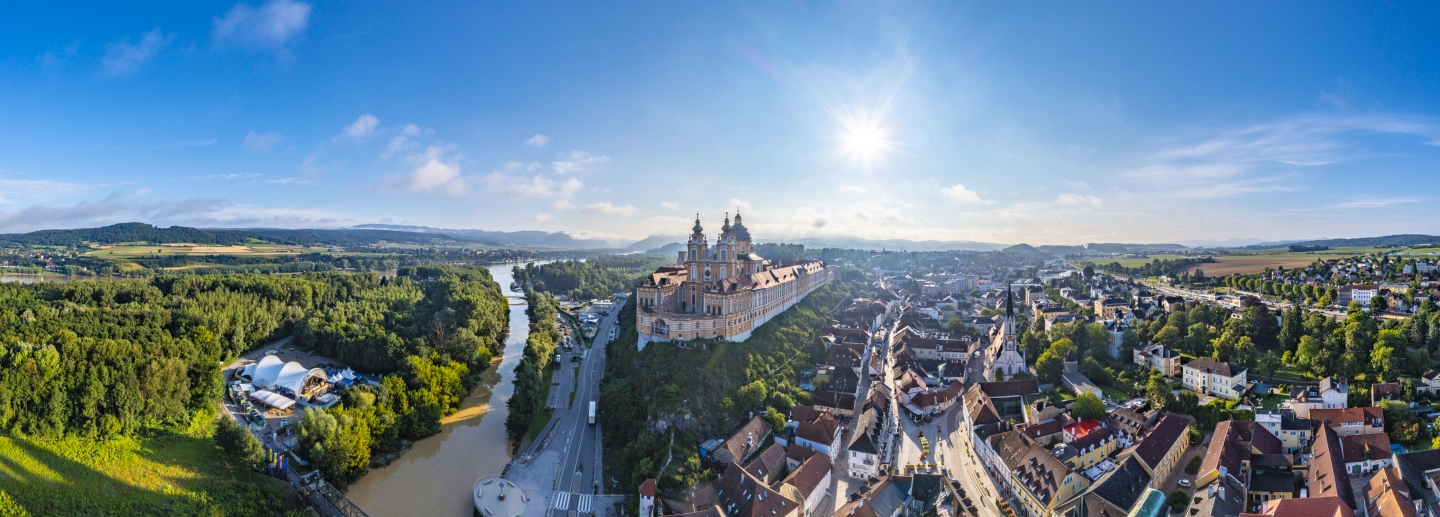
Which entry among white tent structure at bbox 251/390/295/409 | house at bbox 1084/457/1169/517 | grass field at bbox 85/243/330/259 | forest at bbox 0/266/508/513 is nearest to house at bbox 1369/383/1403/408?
house at bbox 1084/457/1169/517

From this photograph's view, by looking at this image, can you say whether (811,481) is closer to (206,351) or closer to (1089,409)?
(1089,409)

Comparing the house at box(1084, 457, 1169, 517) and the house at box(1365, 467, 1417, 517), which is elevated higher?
the house at box(1365, 467, 1417, 517)

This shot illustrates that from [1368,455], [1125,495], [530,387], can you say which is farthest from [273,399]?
[1368,455]

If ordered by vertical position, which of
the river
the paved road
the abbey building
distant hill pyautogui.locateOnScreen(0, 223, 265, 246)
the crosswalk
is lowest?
the river

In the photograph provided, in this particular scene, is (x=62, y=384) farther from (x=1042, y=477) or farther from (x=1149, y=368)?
(x=1149, y=368)

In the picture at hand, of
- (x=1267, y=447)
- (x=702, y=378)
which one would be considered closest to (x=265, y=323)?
(x=702, y=378)

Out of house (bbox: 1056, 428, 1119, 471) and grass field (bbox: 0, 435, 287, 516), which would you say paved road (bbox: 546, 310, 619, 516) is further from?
house (bbox: 1056, 428, 1119, 471)

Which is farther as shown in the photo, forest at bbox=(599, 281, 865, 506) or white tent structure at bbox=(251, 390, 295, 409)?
white tent structure at bbox=(251, 390, 295, 409)

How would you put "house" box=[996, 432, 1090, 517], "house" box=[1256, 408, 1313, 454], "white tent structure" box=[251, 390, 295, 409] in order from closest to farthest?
1. "house" box=[996, 432, 1090, 517]
2. "house" box=[1256, 408, 1313, 454]
3. "white tent structure" box=[251, 390, 295, 409]
